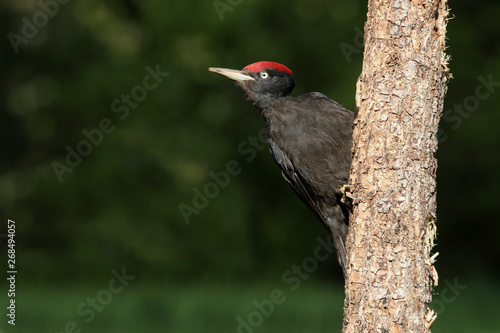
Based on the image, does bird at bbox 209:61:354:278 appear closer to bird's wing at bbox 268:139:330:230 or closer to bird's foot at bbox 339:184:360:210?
bird's wing at bbox 268:139:330:230

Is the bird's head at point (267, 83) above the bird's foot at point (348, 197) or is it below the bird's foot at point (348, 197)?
above

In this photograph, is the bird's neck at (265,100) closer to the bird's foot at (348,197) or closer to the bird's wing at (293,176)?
the bird's wing at (293,176)

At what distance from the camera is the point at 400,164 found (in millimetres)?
3363

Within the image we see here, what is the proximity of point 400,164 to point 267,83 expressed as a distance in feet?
5.75

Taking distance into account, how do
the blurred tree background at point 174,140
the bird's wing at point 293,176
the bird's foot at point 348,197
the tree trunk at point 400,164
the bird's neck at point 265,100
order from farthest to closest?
the blurred tree background at point 174,140
the bird's neck at point 265,100
the bird's wing at point 293,176
the bird's foot at point 348,197
the tree trunk at point 400,164

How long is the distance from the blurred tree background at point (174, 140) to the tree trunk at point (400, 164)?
7416mm

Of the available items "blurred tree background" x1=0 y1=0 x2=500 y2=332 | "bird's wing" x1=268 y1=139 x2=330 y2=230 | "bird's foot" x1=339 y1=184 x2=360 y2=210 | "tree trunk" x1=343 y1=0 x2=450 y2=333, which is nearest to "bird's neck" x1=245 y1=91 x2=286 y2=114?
"bird's wing" x1=268 y1=139 x2=330 y2=230

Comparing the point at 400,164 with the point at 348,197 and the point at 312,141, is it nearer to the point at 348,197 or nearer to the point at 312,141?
the point at 348,197

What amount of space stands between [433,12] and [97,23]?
29.6 feet

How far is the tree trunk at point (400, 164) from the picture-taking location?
336 centimetres

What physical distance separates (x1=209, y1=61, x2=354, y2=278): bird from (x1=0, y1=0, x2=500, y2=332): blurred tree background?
6.09 meters

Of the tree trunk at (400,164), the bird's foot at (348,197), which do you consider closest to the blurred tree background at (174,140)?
the bird's foot at (348,197)

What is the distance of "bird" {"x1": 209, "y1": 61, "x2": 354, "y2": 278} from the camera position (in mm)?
4508

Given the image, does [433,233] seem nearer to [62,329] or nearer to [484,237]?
[62,329]
